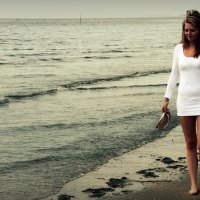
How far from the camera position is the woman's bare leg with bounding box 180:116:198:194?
17.4ft

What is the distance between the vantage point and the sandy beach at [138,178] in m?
5.87

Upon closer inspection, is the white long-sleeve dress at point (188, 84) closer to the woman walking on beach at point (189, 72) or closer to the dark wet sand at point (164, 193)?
the woman walking on beach at point (189, 72)

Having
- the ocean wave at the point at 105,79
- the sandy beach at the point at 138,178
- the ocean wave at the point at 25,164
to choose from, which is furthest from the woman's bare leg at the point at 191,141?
the ocean wave at the point at 105,79

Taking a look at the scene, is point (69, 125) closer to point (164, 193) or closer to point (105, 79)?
point (164, 193)

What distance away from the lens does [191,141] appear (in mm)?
5480

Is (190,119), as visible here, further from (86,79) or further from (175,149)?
(86,79)

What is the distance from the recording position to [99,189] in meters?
6.12

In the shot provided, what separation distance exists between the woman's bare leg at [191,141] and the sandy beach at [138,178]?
22cm

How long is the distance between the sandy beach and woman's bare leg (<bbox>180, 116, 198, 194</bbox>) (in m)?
0.22

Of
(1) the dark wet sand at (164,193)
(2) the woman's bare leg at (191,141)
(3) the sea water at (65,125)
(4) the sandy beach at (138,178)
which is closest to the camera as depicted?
(2) the woman's bare leg at (191,141)

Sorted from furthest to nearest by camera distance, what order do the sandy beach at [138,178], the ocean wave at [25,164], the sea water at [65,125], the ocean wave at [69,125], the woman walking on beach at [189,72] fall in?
the ocean wave at [69,125]
the ocean wave at [25,164]
the sea water at [65,125]
the sandy beach at [138,178]
the woman walking on beach at [189,72]

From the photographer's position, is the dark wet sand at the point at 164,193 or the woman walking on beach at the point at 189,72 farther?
the dark wet sand at the point at 164,193

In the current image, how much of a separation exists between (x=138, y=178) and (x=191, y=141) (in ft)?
4.39

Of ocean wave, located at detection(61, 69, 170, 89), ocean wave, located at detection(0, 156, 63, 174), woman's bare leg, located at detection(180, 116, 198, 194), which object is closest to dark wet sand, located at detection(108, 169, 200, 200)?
woman's bare leg, located at detection(180, 116, 198, 194)
